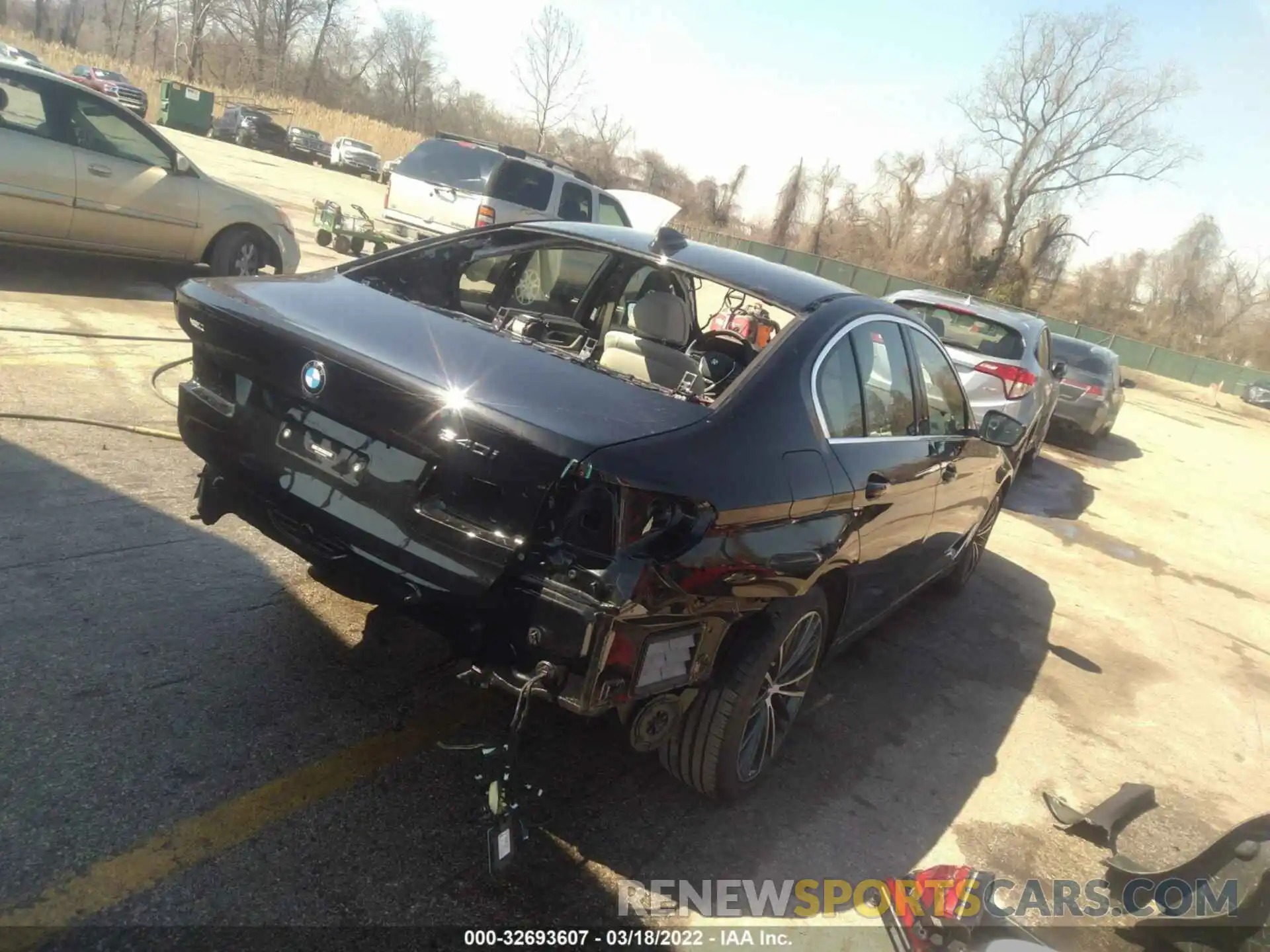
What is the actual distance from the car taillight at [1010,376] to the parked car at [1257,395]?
125 ft

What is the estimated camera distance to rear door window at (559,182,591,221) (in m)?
12.9

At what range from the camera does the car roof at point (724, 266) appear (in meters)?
3.39

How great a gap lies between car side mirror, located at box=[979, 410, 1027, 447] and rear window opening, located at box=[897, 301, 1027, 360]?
421 centimetres

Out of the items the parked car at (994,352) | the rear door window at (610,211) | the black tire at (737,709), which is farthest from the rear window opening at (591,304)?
the rear door window at (610,211)

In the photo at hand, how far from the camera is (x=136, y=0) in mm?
70000

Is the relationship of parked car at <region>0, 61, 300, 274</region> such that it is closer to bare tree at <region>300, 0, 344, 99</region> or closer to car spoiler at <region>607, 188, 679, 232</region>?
car spoiler at <region>607, 188, 679, 232</region>

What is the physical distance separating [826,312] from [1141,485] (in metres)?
10.7

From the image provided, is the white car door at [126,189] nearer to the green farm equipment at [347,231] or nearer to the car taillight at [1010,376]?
the green farm equipment at [347,231]

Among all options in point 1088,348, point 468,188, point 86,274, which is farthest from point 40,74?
point 1088,348

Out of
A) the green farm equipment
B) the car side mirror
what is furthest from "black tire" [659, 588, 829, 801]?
the green farm equipment

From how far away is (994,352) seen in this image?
8.77 metres

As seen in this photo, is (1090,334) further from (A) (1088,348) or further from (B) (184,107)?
(B) (184,107)

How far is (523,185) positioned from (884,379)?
969cm

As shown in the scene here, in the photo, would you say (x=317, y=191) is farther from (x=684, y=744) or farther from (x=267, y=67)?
(x=267, y=67)
